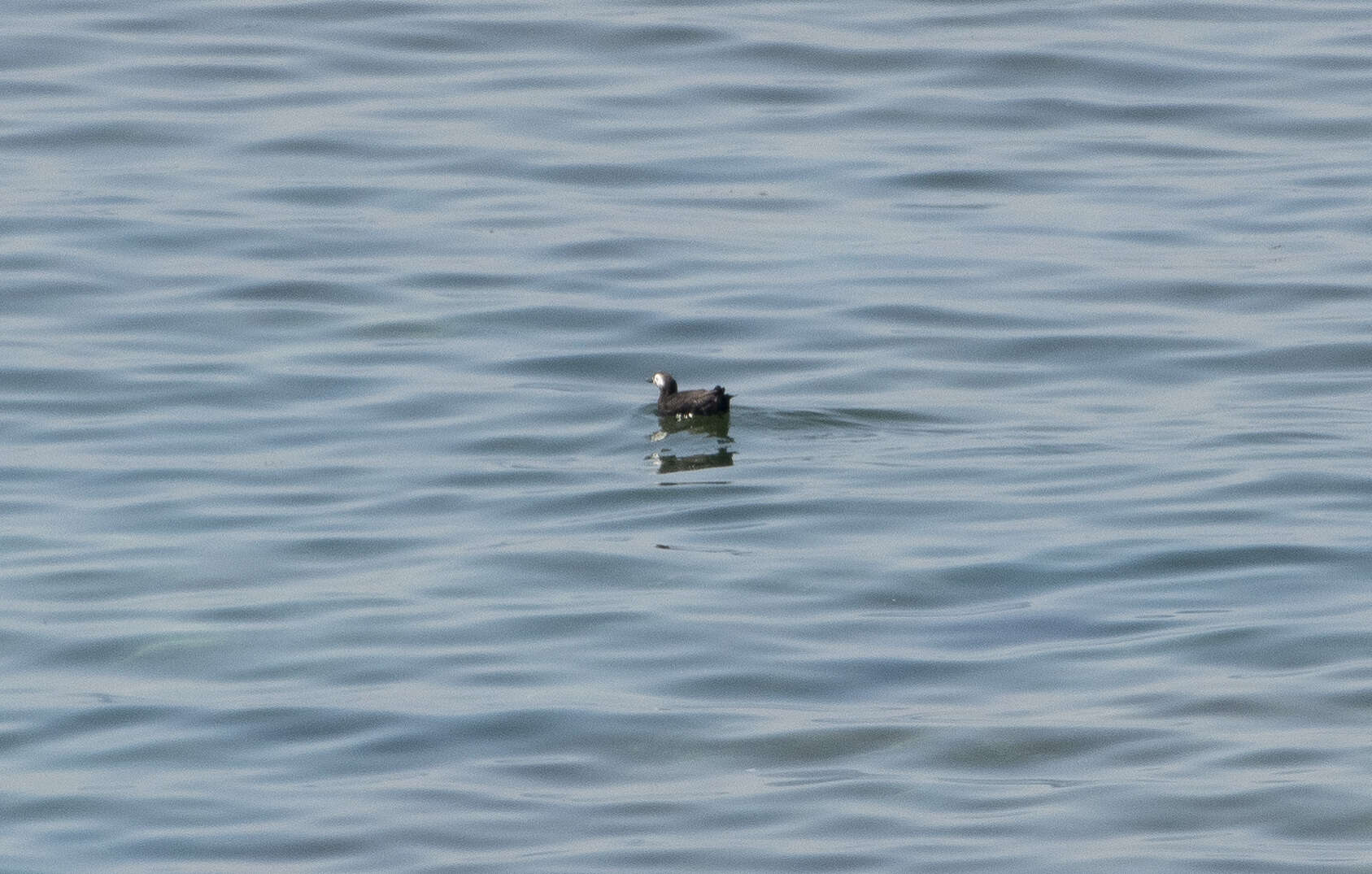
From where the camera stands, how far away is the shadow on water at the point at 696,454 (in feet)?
58.5

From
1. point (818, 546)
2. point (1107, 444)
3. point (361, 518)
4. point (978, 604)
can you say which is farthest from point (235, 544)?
point (1107, 444)

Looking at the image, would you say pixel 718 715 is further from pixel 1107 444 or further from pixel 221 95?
pixel 221 95

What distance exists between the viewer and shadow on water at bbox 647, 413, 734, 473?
17828 mm

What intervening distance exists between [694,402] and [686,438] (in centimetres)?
37

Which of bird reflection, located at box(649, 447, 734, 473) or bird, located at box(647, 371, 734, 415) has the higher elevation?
bird, located at box(647, 371, 734, 415)

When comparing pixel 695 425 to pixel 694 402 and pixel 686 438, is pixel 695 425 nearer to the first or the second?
pixel 686 438

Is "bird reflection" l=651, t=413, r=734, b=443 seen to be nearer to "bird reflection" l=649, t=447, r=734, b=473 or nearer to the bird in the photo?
the bird

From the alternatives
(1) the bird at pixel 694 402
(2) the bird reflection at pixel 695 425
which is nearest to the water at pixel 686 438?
(2) the bird reflection at pixel 695 425

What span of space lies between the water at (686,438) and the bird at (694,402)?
7.3 inches

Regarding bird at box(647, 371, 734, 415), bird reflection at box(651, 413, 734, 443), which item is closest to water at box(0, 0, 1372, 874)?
bird reflection at box(651, 413, 734, 443)

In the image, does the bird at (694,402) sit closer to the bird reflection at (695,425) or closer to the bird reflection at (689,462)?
the bird reflection at (695,425)

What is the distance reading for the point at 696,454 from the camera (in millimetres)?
18016

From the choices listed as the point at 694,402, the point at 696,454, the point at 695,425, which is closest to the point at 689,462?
the point at 696,454

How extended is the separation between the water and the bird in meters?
0.19
